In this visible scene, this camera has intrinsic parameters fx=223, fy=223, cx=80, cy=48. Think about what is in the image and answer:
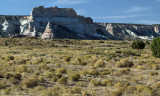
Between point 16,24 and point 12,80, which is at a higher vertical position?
point 16,24

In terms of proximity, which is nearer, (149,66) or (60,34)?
(149,66)

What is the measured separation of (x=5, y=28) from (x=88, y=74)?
398ft

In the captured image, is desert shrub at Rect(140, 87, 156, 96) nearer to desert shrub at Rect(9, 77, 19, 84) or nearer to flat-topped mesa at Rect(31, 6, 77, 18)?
desert shrub at Rect(9, 77, 19, 84)

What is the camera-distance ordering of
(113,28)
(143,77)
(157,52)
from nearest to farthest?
1. (143,77)
2. (157,52)
3. (113,28)

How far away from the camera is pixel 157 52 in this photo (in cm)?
2800

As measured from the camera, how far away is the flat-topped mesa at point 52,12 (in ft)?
470

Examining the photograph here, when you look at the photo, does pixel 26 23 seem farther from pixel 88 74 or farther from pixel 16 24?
pixel 88 74

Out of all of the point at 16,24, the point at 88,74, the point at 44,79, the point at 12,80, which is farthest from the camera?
the point at 16,24

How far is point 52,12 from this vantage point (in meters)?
152

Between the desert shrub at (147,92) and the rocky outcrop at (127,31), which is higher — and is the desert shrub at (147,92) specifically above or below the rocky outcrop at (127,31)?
below

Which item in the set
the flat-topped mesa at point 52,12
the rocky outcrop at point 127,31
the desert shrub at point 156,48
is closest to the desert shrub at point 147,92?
the desert shrub at point 156,48

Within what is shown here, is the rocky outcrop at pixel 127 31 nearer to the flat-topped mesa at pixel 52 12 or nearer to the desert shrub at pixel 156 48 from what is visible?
the flat-topped mesa at pixel 52 12

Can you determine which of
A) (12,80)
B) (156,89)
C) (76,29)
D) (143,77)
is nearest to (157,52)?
(143,77)

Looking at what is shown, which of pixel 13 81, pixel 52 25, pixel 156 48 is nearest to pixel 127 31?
pixel 52 25
